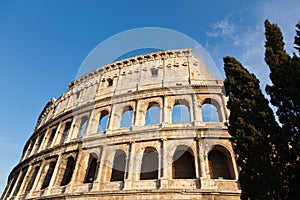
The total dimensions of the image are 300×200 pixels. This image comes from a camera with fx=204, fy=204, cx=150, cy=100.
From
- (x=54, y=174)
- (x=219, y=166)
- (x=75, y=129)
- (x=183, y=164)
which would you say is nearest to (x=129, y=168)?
(x=183, y=164)

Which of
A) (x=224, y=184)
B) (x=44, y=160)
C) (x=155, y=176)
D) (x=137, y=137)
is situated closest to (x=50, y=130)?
(x=44, y=160)

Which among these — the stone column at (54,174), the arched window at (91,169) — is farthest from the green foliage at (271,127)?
the stone column at (54,174)

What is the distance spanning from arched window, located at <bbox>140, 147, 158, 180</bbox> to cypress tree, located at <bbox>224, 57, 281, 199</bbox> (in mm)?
5763

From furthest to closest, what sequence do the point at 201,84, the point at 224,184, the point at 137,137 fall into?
the point at 201,84 → the point at 137,137 → the point at 224,184

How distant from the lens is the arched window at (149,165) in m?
11.8

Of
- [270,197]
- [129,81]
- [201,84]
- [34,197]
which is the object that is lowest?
[270,197]

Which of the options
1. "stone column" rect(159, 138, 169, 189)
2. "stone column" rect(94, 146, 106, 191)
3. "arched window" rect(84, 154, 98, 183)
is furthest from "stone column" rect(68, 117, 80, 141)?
"stone column" rect(159, 138, 169, 189)

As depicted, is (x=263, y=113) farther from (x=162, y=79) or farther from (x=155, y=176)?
(x=162, y=79)

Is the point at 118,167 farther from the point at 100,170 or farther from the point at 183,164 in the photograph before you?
the point at 183,164

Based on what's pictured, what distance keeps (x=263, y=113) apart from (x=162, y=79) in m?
9.24

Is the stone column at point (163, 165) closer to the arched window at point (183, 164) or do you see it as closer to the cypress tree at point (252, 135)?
the arched window at point (183, 164)

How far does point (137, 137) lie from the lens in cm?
1256

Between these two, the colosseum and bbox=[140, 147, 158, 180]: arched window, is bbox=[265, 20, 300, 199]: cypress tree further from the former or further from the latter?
bbox=[140, 147, 158, 180]: arched window

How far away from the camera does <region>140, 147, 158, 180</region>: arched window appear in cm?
1181
